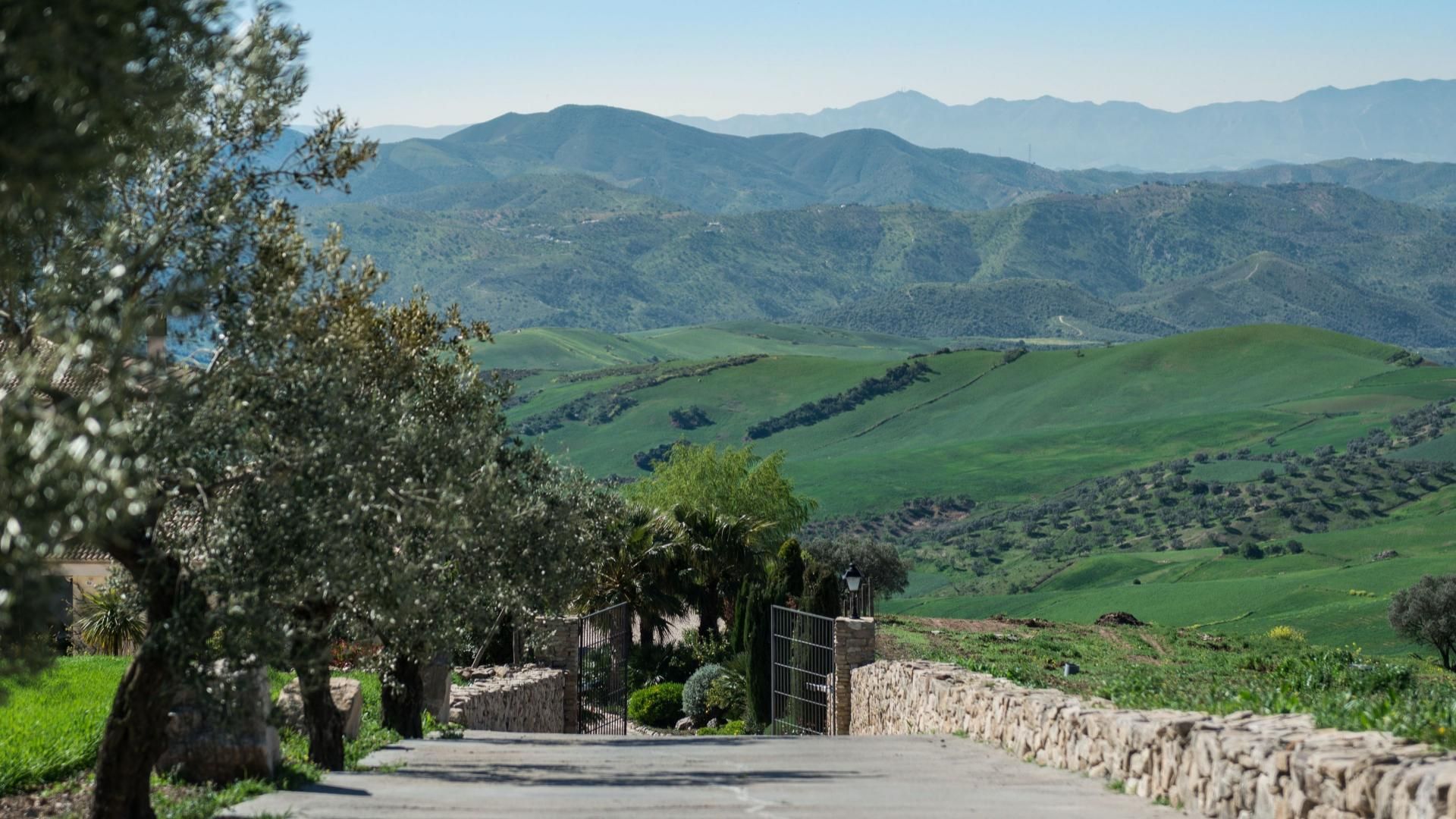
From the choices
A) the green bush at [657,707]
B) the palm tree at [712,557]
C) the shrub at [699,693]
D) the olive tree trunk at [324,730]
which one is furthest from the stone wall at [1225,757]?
the palm tree at [712,557]

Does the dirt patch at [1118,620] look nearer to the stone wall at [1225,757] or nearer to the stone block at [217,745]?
the stone wall at [1225,757]

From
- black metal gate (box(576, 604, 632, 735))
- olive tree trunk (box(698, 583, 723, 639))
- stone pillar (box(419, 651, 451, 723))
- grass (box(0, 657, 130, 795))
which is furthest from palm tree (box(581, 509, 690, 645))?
grass (box(0, 657, 130, 795))

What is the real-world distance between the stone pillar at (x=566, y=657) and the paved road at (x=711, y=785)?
926 cm

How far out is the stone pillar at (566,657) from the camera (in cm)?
2514

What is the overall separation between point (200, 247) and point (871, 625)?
16181 mm

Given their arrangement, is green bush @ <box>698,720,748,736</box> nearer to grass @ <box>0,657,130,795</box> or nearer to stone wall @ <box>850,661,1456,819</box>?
stone wall @ <box>850,661,1456,819</box>

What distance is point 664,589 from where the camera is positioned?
3653 centimetres

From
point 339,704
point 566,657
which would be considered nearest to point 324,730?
point 339,704

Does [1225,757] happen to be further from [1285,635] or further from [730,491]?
[730,491]

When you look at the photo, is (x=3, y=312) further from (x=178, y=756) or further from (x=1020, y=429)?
(x=1020, y=429)

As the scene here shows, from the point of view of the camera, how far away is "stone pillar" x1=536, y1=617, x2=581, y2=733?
25.1m

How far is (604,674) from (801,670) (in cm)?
600

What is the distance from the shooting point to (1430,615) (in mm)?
39188

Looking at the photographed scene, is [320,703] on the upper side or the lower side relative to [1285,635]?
upper
